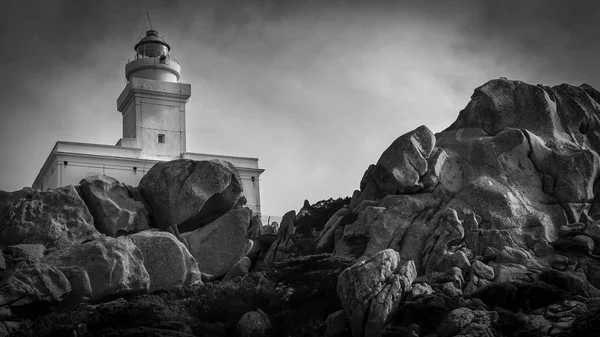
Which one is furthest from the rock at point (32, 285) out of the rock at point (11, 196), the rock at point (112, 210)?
the rock at point (112, 210)

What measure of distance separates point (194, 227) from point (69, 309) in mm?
9784

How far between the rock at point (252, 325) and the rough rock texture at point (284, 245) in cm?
661

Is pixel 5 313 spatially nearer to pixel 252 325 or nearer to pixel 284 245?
pixel 252 325

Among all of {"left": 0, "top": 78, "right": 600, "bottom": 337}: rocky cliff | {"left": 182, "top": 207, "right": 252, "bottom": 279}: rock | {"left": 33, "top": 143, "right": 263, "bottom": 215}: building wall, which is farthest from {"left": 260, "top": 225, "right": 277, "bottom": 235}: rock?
{"left": 33, "top": 143, "right": 263, "bottom": 215}: building wall

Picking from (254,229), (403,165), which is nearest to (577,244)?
(403,165)

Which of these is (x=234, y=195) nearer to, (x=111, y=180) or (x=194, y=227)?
(x=194, y=227)

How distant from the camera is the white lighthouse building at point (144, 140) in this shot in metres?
67.6

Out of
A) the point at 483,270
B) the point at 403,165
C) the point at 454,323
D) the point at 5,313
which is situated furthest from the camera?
the point at 403,165

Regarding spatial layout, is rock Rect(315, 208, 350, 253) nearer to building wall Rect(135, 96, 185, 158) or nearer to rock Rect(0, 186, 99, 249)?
rock Rect(0, 186, 99, 249)

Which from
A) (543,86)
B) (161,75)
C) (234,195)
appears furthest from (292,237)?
(161,75)

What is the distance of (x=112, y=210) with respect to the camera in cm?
5247

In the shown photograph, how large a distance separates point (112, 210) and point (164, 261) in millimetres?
5500

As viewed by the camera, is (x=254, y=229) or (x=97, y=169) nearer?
(x=254, y=229)

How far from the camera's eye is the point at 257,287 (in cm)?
4797
